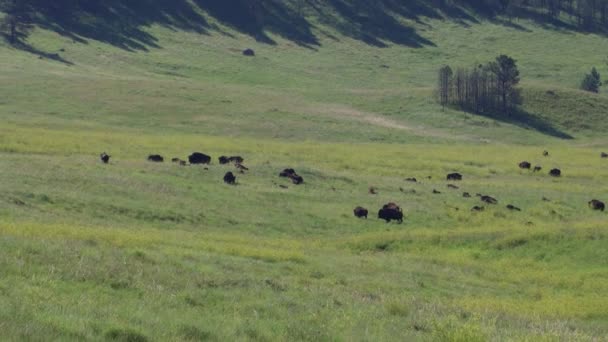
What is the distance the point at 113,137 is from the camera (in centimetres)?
7112

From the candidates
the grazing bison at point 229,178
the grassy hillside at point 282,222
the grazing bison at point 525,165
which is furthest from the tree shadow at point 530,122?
the grazing bison at point 229,178

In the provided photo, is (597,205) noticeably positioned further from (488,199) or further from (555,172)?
(555,172)

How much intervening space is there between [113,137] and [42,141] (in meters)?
10.2

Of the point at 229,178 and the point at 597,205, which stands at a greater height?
the point at 229,178

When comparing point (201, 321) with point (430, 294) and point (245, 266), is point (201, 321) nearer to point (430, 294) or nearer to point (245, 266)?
point (245, 266)

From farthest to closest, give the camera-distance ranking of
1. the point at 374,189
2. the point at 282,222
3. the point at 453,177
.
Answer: the point at 453,177 < the point at 374,189 < the point at 282,222

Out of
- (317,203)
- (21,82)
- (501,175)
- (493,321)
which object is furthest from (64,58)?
(493,321)

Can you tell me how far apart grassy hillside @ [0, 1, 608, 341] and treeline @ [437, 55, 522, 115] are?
5972 millimetres

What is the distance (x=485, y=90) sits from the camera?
5192 inches

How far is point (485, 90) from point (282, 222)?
99.6 m

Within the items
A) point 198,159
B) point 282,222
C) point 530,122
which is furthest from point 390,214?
point 530,122

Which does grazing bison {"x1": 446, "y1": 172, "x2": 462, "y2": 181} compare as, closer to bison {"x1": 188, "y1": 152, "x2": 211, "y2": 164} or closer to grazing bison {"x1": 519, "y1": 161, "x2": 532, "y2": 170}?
grazing bison {"x1": 519, "y1": 161, "x2": 532, "y2": 170}

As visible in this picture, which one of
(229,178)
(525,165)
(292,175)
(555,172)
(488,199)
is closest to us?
(229,178)

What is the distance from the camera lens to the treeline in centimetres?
12925
